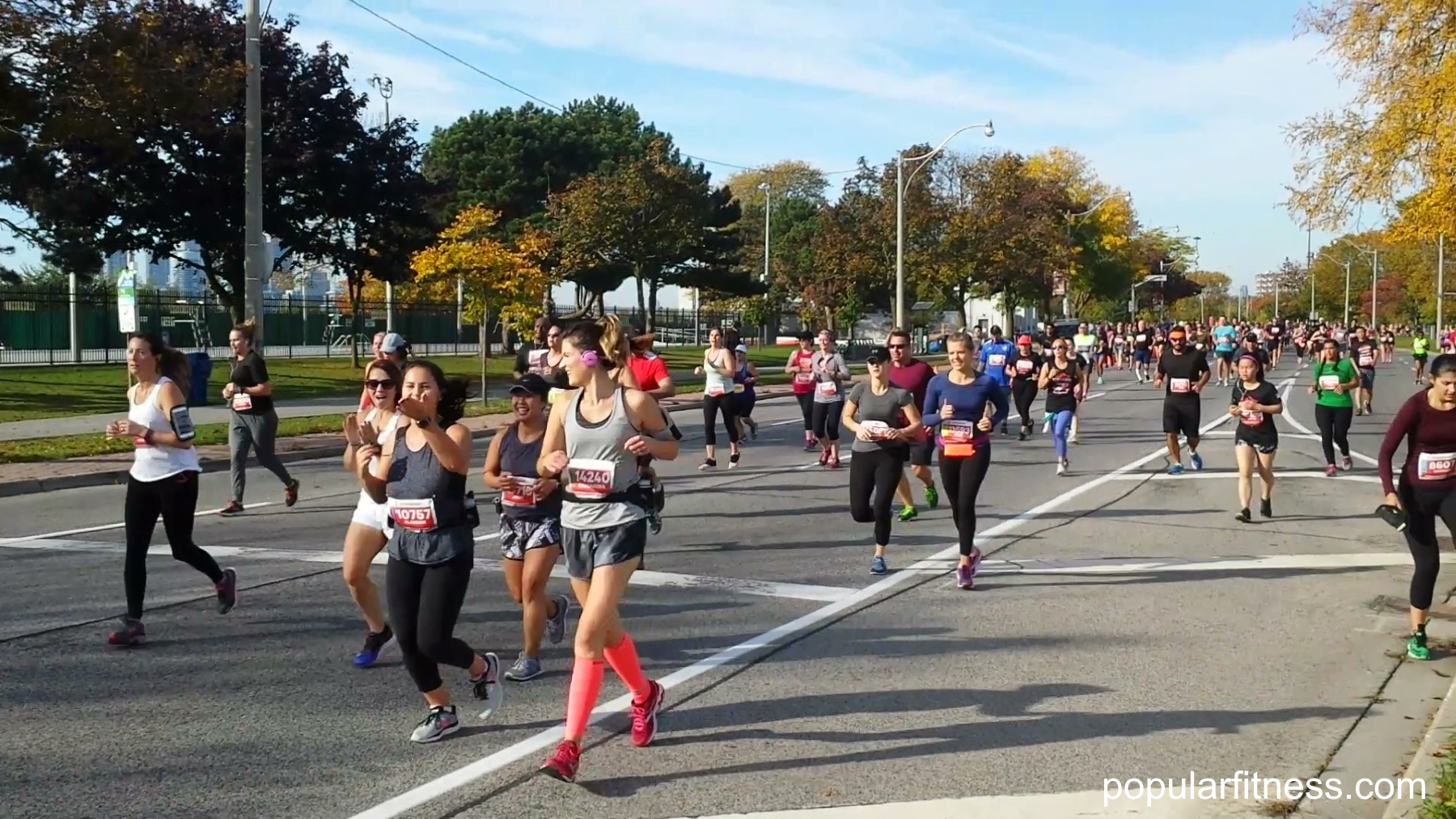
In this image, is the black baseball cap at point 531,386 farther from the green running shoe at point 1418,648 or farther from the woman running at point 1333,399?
the woman running at point 1333,399

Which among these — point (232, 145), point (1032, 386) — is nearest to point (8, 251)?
point (232, 145)

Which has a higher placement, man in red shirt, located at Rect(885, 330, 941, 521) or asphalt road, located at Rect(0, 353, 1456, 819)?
man in red shirt, located at Rect(885, 330, 941, 521)

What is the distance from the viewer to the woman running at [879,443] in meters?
9.31

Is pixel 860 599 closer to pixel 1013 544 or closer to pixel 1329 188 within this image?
pixel 1013 544

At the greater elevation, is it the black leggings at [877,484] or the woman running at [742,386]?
Answer: the woman running at [742,386]

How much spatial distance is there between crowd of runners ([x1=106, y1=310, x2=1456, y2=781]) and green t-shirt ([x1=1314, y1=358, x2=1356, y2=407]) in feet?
12.3

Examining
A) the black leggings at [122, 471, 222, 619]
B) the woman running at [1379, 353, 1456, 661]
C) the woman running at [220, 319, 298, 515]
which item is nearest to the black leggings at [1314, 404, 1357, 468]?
the woman running at [1379, 353, 1456, 661]

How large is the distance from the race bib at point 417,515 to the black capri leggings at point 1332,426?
13056 millimetres

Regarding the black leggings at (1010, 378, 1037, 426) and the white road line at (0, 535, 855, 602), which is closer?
the white road line at (0, 535, 855, 602)

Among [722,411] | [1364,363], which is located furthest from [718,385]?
[1364,363]

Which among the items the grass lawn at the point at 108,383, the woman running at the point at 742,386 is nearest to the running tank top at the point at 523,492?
the woman running at the point at 742,386

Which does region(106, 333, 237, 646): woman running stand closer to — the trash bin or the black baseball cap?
the black baseball cap

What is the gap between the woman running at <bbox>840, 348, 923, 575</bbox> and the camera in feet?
30.6

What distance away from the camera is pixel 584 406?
5461 millimetres
